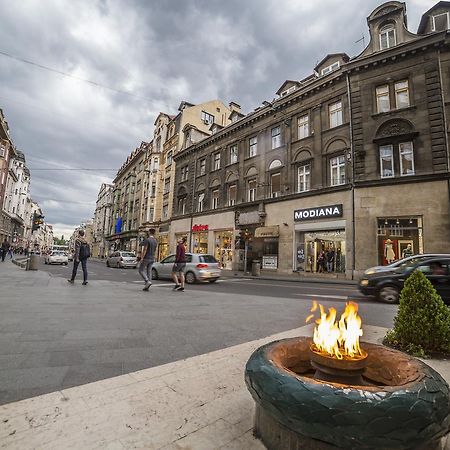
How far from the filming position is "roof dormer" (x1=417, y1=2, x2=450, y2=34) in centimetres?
1728

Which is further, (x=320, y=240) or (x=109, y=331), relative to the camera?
(x=320, y=240)

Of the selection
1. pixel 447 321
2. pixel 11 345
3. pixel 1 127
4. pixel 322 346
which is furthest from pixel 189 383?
pixel 1 127

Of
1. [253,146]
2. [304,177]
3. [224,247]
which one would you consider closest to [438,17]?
[304,177]

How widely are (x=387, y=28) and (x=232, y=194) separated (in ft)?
54.8

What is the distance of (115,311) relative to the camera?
6.05m

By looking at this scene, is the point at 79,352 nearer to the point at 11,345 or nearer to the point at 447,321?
the point at 11,345

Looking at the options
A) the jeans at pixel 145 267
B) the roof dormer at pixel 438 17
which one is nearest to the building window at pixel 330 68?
the roof dormer at pixel 438 17

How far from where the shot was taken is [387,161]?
17.3 m

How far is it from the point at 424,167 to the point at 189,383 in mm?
18336

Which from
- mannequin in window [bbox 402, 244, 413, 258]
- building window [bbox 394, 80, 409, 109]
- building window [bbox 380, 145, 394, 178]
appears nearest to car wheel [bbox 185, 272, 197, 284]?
mannequin in window [bbox 402, 244, 413, 258]

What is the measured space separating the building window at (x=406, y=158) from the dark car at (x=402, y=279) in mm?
9328

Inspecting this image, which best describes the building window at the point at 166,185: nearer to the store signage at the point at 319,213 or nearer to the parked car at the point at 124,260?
the parked car at the point at 124,260

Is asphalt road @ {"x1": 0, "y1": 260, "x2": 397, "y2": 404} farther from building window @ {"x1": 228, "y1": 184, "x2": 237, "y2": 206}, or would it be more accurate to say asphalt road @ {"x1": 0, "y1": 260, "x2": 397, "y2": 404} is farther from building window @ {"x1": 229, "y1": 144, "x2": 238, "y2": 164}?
building window @ {"x1": 229, "y1": 144, "x2": 238, "y2": 164}

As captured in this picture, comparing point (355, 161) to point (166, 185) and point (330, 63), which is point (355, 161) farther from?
point (166, 185)
